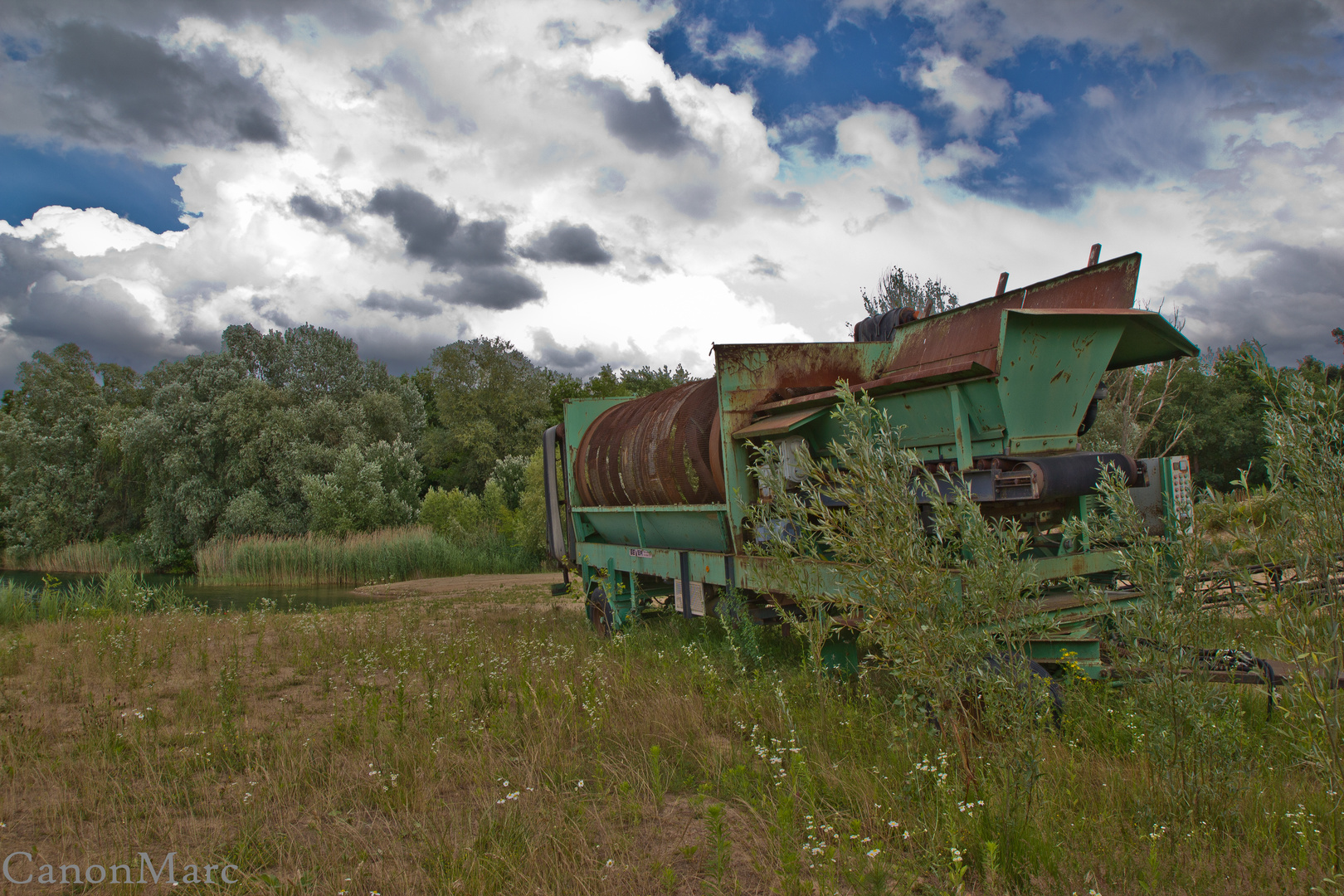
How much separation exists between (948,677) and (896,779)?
29.1 inches

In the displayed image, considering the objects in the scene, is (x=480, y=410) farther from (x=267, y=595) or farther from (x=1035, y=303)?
(x=1035, y=303)

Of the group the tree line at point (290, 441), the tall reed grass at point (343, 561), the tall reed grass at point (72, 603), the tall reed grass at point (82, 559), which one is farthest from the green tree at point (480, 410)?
the tall reed grass at point (72, 603)

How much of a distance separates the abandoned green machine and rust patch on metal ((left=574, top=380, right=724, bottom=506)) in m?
0.02

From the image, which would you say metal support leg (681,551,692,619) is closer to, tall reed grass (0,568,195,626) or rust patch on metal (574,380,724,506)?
rust patch on metal (574,380,724,506)

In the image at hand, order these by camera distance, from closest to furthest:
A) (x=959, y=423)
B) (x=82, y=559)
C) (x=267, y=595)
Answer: (x=959, y=423) → (x=267, y=595) → (x=82, y=559)

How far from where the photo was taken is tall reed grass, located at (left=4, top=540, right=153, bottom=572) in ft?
105

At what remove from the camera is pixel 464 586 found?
20.6 meters

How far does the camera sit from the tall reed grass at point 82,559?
105ft

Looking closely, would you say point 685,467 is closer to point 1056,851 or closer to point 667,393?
point 667,393

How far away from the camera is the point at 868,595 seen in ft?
11.7

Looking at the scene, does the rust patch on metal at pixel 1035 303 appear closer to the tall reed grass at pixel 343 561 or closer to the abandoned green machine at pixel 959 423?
the abandoned green machine at pixel 959 423

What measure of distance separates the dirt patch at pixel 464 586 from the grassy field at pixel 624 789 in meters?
10.4

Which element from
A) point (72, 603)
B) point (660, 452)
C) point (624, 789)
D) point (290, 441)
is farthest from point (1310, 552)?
point (290, 441)

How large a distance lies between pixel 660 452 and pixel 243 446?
31.4m
